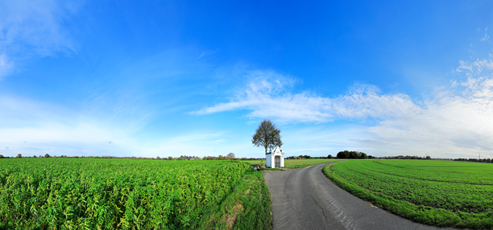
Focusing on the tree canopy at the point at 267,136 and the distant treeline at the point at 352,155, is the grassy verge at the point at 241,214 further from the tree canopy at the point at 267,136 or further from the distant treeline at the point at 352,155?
the distant treeline at the point at 352,155

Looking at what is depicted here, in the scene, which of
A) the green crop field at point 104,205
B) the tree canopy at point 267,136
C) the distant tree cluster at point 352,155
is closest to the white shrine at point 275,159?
the tree canopy at point 267,136

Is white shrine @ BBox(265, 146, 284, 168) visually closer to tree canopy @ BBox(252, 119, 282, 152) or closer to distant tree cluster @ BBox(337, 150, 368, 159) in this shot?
tree canopy @ BBox(252, 119, 282, 152)

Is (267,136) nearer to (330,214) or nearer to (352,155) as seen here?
(330,214)

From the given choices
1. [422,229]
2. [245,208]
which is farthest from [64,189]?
[422,229]

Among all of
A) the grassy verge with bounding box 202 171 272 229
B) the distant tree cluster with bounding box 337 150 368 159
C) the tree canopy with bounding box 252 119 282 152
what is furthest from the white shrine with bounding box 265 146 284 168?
the distant tree cluster with bounding box 337 150 368 159

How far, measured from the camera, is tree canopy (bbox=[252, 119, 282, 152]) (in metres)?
56.4

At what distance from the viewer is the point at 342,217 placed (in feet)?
31.6

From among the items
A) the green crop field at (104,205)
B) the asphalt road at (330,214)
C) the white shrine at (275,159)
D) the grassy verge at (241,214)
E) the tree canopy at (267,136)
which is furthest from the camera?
the tree canopy at (267,136)

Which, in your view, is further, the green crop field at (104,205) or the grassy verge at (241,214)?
the grassy verge at (241,214)

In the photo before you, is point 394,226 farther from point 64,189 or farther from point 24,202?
point 24,202

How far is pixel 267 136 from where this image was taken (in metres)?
56.3

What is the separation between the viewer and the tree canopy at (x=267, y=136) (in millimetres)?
56375

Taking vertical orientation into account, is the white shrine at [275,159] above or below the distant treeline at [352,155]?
above

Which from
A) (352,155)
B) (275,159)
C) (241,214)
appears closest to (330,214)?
(241,214)
